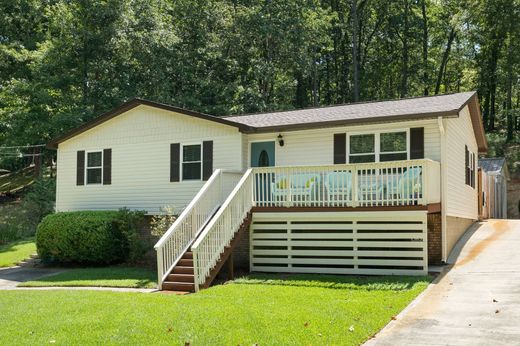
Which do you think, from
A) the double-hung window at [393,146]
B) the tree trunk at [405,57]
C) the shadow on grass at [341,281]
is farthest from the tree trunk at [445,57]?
the shadow on grass at [341,281]

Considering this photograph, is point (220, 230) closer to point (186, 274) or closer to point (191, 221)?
point (191, 221)

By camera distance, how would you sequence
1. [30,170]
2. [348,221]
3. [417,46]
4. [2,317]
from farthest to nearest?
[417,46]
[30,170]
[348,221]
[2,317]

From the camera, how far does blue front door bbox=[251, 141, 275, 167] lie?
55.2ft

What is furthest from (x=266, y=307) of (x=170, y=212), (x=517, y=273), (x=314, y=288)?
(x=170, y=212)

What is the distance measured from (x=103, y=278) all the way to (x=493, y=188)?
18126mm

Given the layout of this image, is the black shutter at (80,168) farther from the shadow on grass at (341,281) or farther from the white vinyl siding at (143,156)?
the shadow on grass at (341,281)

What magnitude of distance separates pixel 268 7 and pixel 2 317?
84.8ft

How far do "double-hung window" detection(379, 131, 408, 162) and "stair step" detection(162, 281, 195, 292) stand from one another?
6.24 m

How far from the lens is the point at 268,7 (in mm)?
31594

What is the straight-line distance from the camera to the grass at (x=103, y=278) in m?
13.3

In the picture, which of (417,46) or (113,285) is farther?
(417,46)

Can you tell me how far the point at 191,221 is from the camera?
13742mm

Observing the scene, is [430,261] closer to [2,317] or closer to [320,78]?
[2,317]

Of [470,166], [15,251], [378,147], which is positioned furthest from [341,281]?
[15,251]
